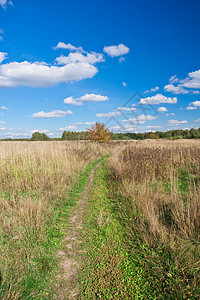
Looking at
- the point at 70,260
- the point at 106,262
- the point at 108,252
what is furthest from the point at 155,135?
the point at 70,260

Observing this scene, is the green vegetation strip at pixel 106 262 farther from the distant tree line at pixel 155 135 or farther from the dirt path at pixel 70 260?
the distant tree line at pixel 155 135

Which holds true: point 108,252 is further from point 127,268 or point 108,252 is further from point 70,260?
point 70,260

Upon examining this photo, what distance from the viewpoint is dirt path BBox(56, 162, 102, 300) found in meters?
2.27

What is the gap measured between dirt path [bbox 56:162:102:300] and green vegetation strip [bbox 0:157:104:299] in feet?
0.35

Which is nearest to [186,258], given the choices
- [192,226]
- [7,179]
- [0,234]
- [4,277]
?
[192,226]

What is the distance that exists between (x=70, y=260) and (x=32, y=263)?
59 centimetres

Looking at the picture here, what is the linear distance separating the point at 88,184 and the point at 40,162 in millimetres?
2455

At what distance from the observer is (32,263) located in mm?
2643

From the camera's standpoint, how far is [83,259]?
286cm

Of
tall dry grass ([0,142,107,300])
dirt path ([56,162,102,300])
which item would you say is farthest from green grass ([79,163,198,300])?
tall dry grass ([0,142,107,300])

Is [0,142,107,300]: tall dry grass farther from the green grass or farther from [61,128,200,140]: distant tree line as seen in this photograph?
[61,128,200,140]: distant tree line

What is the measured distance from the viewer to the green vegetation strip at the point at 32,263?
220cm

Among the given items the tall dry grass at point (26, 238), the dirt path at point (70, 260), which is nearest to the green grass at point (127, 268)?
the dirt path at point (70, 260)

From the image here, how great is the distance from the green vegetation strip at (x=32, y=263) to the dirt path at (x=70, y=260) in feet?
0.35
